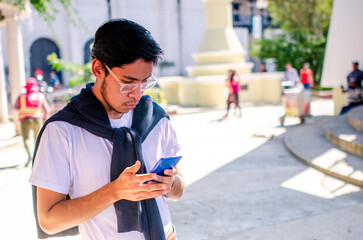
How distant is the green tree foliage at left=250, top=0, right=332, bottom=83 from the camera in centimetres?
2241

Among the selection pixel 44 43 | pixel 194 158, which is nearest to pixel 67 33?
pixel 44 43

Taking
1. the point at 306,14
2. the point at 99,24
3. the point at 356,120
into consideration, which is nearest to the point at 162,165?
the point at 356,120

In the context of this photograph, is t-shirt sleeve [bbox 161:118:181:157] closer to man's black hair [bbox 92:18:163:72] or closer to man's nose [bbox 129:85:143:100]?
man's nose [bbox 129:85:143:100]

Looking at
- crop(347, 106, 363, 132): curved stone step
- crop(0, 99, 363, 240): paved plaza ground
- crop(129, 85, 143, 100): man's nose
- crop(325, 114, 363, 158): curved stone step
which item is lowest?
crop(0, 99, 363, 240): paved plaza ground

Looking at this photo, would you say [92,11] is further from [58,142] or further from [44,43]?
[58,142]

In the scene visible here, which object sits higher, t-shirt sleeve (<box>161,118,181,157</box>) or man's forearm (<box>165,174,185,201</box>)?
t-shirt sleeve (<box>161,118,181,157</box>)

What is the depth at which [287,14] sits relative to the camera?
2531cm

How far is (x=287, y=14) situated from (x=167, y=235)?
84.4 feet

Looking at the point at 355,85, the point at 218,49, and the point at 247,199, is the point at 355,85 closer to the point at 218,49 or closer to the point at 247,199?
the point at 247,199

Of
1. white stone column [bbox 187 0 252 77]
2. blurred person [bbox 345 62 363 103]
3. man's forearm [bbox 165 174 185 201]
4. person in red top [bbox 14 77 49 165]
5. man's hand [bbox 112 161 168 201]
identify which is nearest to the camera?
man's hand [bbox 112 161 168 201]

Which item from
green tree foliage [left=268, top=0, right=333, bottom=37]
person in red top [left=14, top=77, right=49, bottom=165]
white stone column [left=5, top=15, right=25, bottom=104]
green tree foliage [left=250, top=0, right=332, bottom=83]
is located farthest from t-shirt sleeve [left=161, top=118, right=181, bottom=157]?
green tree foliage [left=268, top=0, right=333, bottom=37]

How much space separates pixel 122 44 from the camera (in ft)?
4.78

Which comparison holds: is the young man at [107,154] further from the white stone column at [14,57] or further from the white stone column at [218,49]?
the white stone column at [218,49]

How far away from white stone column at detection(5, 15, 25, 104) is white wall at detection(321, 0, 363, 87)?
942cm
